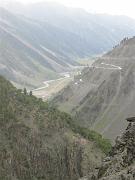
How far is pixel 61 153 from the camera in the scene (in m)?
133

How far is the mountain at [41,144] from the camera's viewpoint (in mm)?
124188

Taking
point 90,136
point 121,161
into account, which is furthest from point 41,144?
point 121,161

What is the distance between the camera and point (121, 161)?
169 ft

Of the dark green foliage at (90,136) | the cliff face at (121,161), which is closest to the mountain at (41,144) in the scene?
the dark green foliage at (90,136)

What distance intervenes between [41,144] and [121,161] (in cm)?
8339

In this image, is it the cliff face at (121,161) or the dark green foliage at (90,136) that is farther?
the dark green foliage at (90,136)

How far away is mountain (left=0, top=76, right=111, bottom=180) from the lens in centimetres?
12419

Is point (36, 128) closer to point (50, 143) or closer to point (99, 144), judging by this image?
point (50, 143)

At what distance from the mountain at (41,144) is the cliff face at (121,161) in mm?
64786

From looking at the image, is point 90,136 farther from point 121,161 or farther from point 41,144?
point 121,161

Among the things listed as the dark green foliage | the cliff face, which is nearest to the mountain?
the dark green foliage

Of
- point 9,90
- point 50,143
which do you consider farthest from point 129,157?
point 9,90

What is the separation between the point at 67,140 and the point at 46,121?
9392mm

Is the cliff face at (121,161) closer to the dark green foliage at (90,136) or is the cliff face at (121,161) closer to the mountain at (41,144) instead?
the mountain at (41,144)
